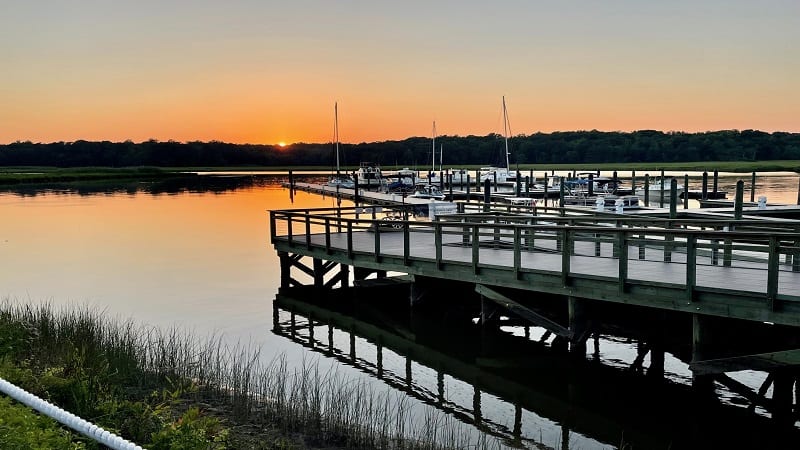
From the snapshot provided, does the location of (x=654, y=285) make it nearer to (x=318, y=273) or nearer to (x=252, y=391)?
(x=252, y=391)

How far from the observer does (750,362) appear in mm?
8906

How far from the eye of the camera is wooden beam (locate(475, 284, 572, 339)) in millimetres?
11927

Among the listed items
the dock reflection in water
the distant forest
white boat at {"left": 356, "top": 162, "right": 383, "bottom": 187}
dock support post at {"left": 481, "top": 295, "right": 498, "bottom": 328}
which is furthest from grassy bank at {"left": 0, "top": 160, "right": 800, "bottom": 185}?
the dock reflection in water

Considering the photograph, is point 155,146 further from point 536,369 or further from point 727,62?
point 536,369

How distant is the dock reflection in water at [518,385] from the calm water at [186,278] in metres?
0.06

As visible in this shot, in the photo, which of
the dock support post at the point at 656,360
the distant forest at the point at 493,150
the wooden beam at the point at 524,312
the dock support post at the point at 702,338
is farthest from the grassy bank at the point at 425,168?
the dock support post at the point at 702,338

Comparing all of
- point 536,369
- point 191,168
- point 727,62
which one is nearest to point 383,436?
point 536,369

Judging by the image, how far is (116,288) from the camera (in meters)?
20.1

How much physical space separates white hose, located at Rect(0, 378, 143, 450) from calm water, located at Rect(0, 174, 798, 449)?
5581 millimetres

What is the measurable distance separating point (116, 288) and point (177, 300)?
3.28m

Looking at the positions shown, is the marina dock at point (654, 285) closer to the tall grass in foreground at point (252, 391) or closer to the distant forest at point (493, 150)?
the tall grass in foreground at point (252, 391)

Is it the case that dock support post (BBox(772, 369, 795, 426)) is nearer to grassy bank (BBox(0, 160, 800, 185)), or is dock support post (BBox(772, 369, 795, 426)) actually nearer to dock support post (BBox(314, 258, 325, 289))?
dock support post (BBox(314, 258, 325, 289))

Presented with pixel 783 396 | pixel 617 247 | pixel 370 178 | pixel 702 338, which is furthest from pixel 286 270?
pixel 370 178

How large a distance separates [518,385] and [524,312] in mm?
1770
